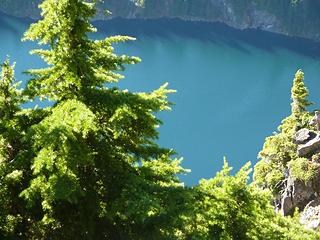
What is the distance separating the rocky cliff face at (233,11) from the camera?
507ft

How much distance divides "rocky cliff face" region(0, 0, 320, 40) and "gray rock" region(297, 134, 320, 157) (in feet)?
406

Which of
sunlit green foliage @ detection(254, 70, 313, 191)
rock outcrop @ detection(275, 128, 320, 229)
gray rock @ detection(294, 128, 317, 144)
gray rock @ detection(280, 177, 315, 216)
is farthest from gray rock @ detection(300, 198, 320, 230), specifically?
gray rock @ detection(294, 128, 317, 144)

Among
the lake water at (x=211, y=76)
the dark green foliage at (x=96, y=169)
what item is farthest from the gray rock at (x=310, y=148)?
the lake water at (x=211, y=76)

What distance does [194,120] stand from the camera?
3118 inches

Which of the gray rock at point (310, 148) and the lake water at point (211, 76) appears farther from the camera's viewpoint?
the lake water at point (211, 76)

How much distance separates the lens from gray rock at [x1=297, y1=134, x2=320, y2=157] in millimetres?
35062

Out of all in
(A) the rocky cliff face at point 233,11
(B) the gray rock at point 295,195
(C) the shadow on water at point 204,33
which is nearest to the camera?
(B) the gray rock at point 295,195

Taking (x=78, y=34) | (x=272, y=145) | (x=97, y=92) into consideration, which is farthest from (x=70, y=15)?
(x=272, y=145)

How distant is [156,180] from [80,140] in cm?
275

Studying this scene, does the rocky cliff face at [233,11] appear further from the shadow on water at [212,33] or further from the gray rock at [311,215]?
the gray rock at [311,215]

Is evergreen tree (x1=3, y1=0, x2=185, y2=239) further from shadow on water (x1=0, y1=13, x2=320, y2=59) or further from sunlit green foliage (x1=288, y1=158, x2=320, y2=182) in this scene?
shadow on water (x1=0, y1=13, x2=320, y2=59)

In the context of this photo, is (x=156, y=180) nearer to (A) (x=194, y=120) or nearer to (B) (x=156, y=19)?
(A) (x=194, y=120)

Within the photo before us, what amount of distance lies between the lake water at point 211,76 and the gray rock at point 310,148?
23.4 m

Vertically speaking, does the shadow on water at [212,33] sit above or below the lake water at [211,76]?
above
